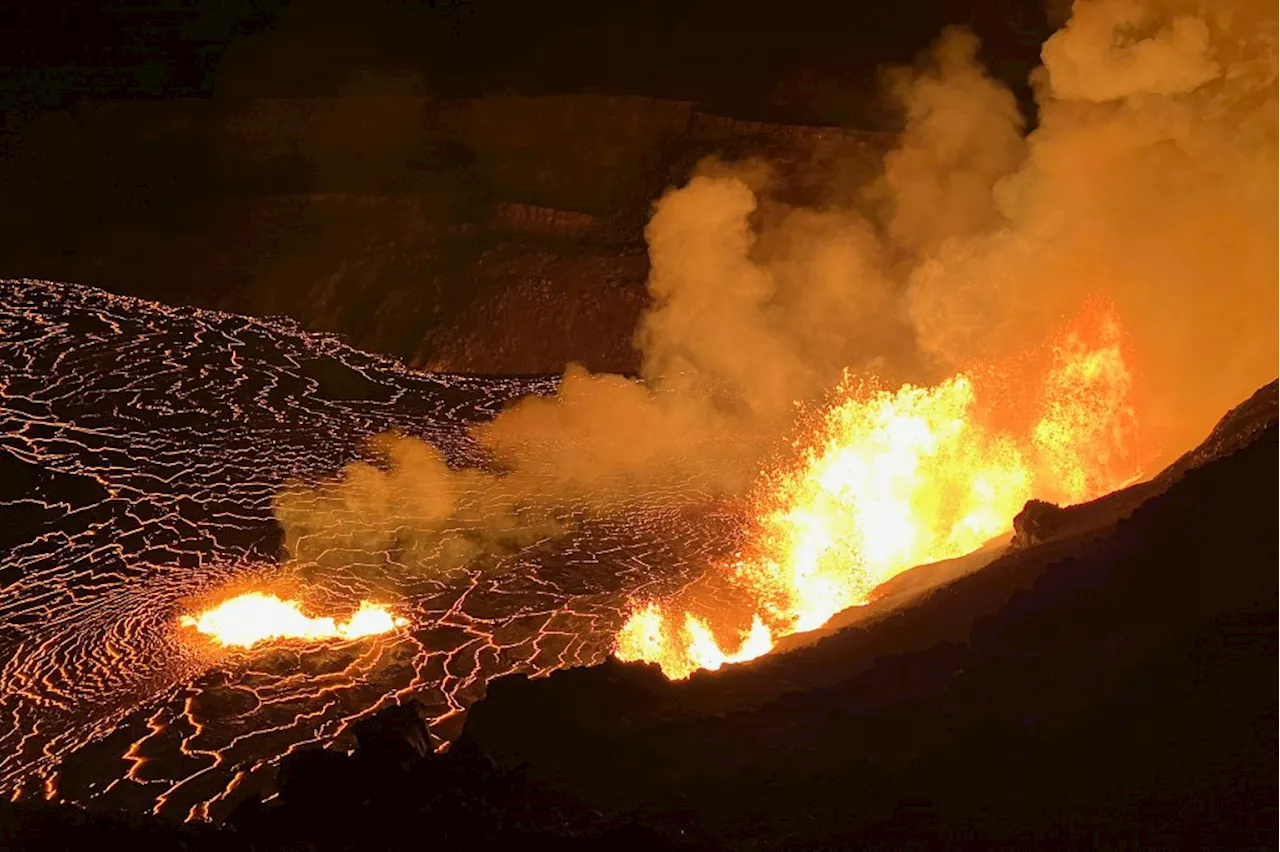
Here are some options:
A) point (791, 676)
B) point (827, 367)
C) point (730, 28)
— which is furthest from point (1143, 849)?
point (730, 28)

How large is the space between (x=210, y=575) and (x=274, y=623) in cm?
171

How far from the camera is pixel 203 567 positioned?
1356 cm

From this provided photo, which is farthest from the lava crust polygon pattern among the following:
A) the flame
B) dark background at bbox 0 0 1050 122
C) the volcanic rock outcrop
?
dark background at bbox 0 0 1050 122

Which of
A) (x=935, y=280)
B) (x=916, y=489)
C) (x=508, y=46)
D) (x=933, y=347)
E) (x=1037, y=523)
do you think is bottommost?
(x=1037, y=523)

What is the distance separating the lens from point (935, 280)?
16906 mm

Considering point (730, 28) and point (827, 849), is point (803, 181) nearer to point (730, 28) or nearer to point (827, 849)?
point (730, 28)

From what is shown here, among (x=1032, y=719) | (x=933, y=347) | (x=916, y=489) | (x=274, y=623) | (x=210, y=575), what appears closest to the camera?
(x=1032, y=719)

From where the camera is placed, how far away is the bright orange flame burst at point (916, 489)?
12.6 m

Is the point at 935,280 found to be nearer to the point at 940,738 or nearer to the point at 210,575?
the point at 210,575

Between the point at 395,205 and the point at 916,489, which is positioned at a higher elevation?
the point at 395,205

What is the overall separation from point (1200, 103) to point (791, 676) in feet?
28.8

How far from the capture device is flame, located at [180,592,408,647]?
1192 centimetres

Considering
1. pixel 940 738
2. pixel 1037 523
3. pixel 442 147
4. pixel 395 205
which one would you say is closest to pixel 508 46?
pixel 442 147

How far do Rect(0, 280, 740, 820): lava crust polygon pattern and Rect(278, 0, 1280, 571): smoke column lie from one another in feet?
3.19
